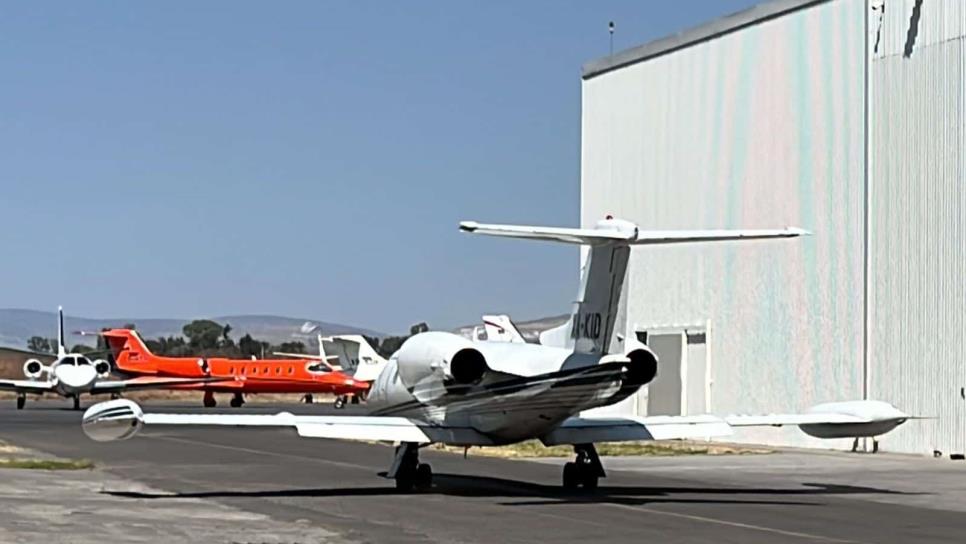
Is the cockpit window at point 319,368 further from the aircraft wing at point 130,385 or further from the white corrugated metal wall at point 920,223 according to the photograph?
the white corrugated metal wall at point 920,223

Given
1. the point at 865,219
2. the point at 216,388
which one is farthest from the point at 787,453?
the point at 216,388

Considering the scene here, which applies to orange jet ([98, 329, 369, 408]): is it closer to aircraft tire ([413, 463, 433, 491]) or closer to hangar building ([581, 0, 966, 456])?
hangar building ([581, 0, 966, 456])

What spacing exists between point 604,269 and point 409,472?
518 cm

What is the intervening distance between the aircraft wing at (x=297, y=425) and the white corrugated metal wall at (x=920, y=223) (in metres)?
16.2

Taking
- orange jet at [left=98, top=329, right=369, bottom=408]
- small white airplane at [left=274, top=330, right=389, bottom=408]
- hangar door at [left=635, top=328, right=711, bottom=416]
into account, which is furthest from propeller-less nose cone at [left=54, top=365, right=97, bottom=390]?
hangar door at [left=635, top=328, right=711, bottom=416]

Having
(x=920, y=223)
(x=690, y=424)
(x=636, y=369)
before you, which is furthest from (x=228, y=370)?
(x=636, y=369)

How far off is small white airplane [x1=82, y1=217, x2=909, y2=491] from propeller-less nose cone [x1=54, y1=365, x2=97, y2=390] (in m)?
49.1

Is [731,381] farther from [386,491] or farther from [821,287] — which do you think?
[386,491]

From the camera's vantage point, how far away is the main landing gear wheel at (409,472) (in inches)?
1064

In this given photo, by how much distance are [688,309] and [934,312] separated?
11089 millimetres

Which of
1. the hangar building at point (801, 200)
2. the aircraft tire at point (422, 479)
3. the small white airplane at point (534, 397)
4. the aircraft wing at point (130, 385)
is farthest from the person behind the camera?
the aircraft wing at point (130, 385)

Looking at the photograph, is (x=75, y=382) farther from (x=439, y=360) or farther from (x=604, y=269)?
(x=604, y=269)

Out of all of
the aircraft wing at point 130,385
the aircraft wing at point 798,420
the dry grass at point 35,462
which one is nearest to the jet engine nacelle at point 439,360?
the aircraft wing at point 798,420

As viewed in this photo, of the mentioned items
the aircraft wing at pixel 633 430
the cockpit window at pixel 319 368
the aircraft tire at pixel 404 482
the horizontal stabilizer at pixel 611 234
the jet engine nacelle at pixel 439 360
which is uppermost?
the horizontal stabilizer at pixel 611 234
